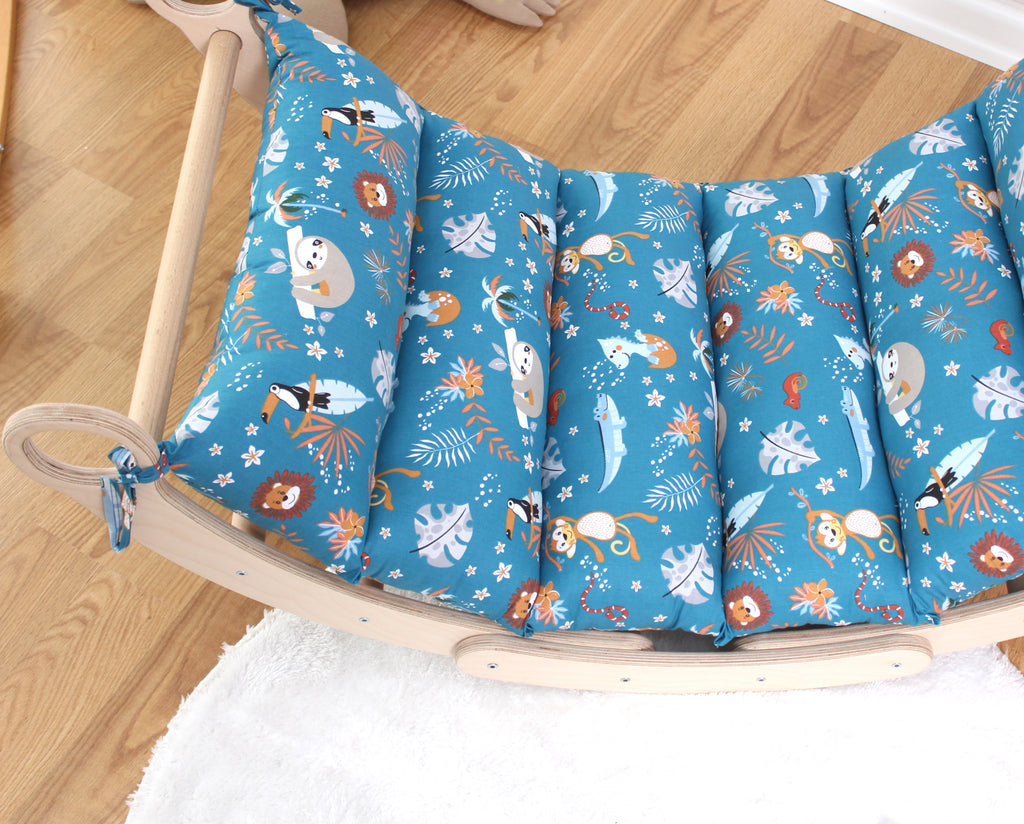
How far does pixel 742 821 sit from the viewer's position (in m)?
1.05

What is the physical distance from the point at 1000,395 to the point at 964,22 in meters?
1.07

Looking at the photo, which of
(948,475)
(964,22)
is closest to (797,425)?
(948,475)

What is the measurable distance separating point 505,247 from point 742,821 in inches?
30.1

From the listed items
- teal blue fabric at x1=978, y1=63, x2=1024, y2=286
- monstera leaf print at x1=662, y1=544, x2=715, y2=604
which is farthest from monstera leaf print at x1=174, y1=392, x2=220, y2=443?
teal blue fabric at x1=978, y1=63, x2=1024, y2=286

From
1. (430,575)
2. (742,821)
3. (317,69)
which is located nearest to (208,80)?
(317,69)

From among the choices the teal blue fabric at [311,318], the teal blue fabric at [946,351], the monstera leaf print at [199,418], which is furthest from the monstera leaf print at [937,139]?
the monstera leaf print at [199,418]

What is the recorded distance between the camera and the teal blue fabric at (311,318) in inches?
27.7

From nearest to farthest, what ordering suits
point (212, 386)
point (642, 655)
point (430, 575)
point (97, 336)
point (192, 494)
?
point (212, 386), point (430, 575), point (642, 655), point (192, 494), point (97, 336)

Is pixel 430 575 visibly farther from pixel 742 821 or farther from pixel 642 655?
pixel 742 821

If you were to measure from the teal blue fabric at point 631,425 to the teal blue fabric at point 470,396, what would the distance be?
0.03 metres

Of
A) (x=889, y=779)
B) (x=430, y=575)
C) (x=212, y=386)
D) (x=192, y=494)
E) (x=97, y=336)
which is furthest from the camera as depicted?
(x=97, y=336)

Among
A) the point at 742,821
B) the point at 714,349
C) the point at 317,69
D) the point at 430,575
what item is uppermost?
the point at 317,69

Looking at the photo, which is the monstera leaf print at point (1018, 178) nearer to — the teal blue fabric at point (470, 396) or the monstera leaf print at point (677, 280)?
the monstera leaf print at point (677, 280)

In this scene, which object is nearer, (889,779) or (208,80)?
(208,80)
